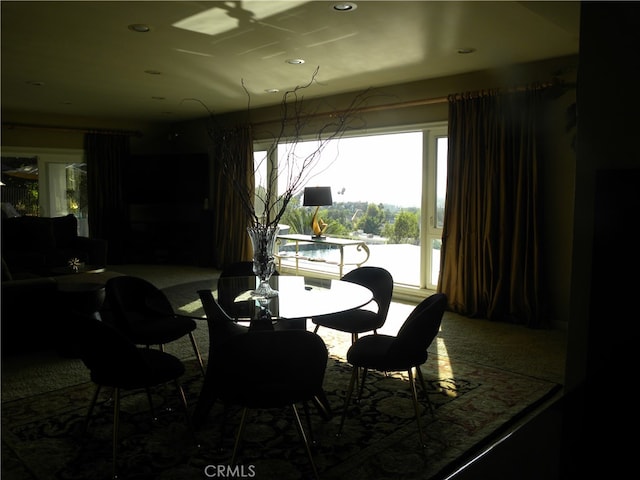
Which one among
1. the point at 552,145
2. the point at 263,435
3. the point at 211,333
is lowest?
the point at 263,435

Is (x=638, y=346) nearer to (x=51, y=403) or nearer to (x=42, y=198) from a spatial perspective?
(x=51, y=403)

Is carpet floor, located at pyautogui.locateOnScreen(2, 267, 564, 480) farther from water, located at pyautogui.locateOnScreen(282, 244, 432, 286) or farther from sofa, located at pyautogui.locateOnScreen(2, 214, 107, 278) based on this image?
sofa, located at pyautogui.locateOnScreen(2, 214, 107, 278)

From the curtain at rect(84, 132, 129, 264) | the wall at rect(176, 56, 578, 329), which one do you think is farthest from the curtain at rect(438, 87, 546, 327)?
the curtain at rect(84, 132, 129, 264)

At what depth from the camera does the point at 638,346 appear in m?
1.57

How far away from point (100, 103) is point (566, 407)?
7415 mm

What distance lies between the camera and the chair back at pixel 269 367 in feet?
6.77

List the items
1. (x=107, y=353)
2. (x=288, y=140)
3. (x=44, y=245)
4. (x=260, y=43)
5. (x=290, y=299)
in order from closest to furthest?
1. (x=107, y=353)
2. (x=290, y=299)
3. (x=260, y=43)
4. (x=44, y=245)
5. (x=288, y=140)

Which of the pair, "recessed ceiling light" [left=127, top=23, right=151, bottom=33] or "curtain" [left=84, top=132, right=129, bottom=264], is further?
"curtain" [left=84, top=132, right=129, bottom=264]

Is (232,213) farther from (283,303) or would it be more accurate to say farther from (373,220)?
(283,303)

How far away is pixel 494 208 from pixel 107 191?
6.76 metres

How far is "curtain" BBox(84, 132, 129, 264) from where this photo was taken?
344 inches

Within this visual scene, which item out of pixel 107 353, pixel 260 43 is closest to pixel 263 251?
pixel 107 353

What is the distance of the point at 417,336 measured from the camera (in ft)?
8.29

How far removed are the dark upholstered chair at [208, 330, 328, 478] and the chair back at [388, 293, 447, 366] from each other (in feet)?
1.69
